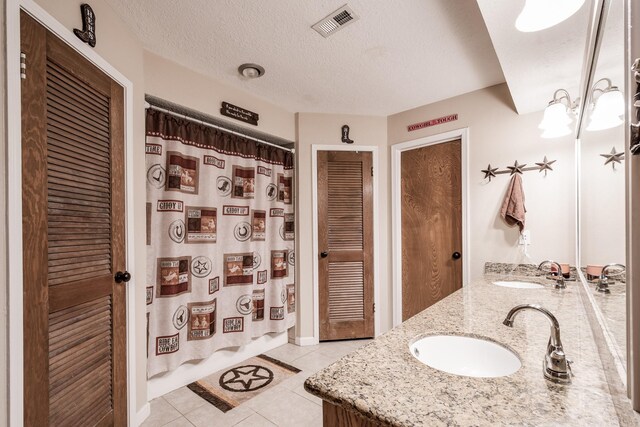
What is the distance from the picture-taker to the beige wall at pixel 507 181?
206cm

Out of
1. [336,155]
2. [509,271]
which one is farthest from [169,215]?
[509,271]

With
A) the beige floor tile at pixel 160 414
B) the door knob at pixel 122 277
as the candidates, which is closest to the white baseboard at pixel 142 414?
the beige floor tile at pixel 160 414

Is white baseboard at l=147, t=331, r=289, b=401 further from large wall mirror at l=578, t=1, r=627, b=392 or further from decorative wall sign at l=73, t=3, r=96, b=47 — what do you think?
large wall mirror at l=578, t=1, r=627, b=392

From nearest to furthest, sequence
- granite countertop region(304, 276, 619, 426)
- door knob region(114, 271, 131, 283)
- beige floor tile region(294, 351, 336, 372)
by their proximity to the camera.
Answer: granite countertop region(304, 276, 619, 426) → door knob region(114, 271, 131, 283) → beige floor tile region(294, 351, 336, 372)

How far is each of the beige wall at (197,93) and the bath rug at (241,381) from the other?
209cm

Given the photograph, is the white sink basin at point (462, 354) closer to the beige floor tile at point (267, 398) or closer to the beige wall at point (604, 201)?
the beige wall at point (604, 201)

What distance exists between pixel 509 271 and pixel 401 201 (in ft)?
3.67

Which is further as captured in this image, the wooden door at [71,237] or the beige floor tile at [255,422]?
the beige floor tile at [255,422]

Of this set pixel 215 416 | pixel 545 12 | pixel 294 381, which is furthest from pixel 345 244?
pixel 545 12

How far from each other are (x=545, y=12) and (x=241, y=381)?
2.69 m

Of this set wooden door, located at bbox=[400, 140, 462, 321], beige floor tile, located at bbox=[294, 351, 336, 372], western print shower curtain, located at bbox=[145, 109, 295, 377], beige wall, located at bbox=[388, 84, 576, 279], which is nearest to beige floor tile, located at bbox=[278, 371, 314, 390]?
beige floor tile, located at bbox=[294, 351, 336, 372]

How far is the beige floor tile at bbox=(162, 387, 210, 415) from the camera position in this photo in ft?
6.07

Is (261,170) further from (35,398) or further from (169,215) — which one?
(35,398)

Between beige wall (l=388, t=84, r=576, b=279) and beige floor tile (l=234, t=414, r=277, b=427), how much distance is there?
1.96 metres
